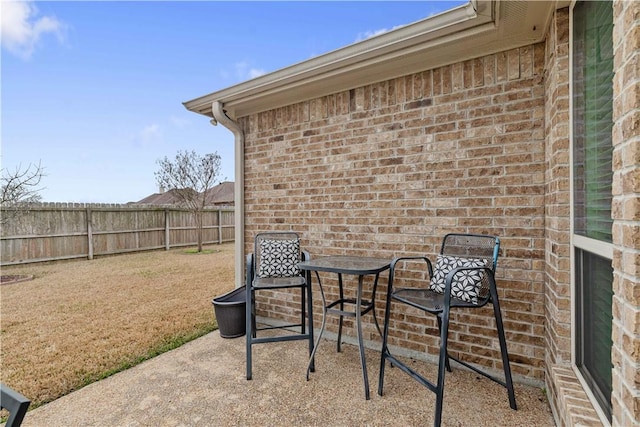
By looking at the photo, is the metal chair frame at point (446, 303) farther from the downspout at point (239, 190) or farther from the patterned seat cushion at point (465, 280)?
the downspout at point (239, 190)

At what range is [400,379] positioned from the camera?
7.82 ft

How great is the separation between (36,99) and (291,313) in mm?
7606

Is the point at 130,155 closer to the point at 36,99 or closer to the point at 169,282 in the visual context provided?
the point at 36,99

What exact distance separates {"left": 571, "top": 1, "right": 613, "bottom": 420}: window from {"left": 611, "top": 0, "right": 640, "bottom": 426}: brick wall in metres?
0.29

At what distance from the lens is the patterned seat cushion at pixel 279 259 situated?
3018 millimetres

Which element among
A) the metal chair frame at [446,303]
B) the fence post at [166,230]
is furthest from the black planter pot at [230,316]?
the fence post at [166,230]

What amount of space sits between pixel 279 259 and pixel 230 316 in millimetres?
820

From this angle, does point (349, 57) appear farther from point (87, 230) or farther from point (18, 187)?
point (87, 230)

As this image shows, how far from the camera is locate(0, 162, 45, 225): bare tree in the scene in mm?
6715

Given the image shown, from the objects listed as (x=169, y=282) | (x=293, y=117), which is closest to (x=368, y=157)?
(x=293, y=117)

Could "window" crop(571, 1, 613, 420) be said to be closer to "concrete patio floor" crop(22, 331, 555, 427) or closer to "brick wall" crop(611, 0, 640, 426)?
"brick wall" crop(611, 0, 640, 426)

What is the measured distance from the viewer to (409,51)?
235 centimetres

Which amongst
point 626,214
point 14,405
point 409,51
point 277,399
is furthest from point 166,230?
point 626,214

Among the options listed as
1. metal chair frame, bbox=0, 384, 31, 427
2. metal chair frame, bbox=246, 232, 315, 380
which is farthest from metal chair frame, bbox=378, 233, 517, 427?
metal chair frame, bbox=0, 384, 31, 427
